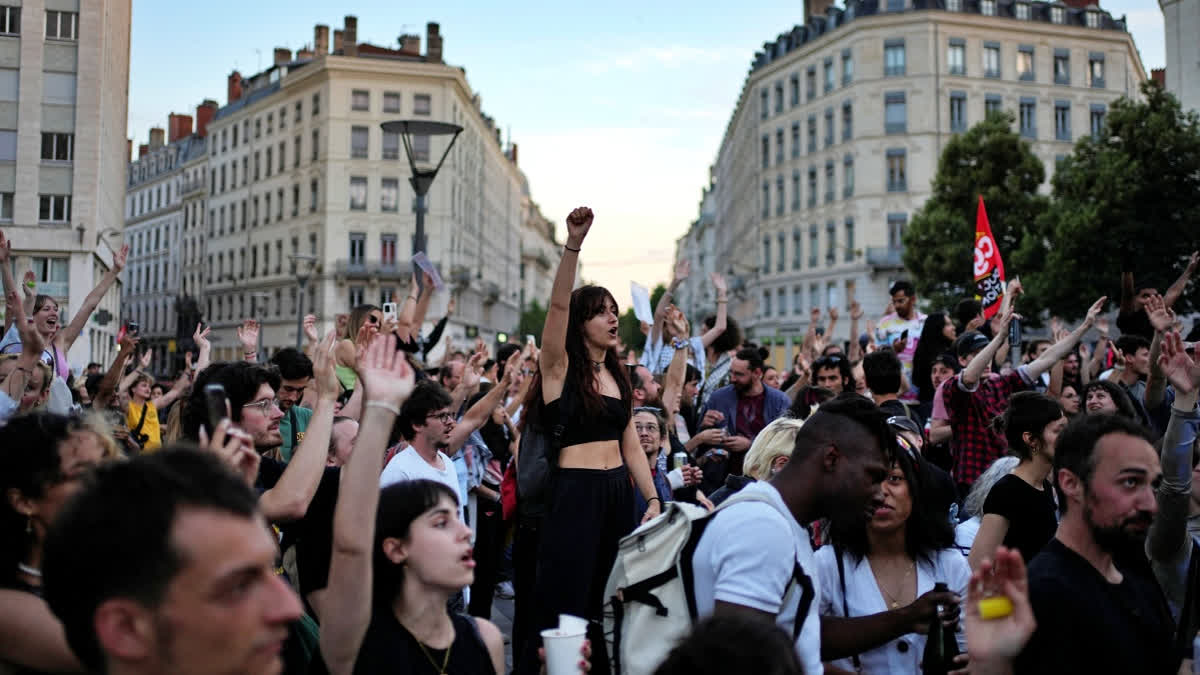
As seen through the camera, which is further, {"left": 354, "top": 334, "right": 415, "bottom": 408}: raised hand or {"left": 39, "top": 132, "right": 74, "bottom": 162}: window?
{"left": 39, "top": 132, "right": 74, "bottom": 162}: window

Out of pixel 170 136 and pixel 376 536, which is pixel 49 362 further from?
pixel 170 136

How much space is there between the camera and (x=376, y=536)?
10.6 feet

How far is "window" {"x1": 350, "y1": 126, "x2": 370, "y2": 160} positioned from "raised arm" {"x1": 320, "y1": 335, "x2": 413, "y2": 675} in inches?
2651

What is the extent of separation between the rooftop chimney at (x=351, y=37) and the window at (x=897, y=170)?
34.8 m

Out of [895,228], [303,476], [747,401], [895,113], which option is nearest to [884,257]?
[895,228]

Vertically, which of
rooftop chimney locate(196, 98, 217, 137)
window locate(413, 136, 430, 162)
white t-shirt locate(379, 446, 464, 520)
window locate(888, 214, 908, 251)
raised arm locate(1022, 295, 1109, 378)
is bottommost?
white t-shirt locate(379, 446, 464, 520)

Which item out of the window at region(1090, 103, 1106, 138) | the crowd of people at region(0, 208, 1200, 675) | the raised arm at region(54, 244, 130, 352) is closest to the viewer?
the crowd of people at region(0, 208, 1200, 675)

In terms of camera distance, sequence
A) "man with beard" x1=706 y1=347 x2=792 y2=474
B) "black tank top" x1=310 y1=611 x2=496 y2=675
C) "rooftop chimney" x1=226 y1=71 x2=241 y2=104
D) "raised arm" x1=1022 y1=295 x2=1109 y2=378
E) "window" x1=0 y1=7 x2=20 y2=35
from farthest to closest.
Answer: "rooftop chimney" x1=226 y1=71 x2=241 y2=104 < "window" x1=0 y1=7 x2=20 y2=35 < "man with beard" x1=706 y1=347 x2=792 y2=474 < "raised arm" x1=1022 y1=295 x2=1109 y2=378 < "black tank top" x1=310 y1=611 x2=496 y2=675

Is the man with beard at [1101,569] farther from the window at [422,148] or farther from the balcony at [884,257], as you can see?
the window at [422,148]

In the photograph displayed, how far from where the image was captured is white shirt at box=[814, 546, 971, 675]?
3.56 metres

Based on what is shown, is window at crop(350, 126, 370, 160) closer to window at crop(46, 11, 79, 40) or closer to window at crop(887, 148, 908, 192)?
window at crop(46, 11, 79, 40)

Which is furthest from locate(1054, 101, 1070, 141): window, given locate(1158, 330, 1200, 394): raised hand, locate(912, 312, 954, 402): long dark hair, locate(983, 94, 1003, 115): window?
locate(1158, 330, 1200, 394): raised hand

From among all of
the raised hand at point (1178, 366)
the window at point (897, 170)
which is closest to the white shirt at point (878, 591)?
the raised hand at point (1178, 366)

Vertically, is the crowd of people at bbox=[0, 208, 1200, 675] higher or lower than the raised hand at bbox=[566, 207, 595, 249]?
lower
